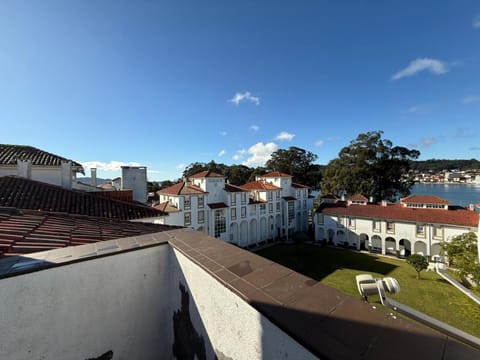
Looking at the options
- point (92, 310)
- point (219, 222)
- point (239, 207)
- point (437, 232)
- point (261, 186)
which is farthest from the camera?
point (261, 186)

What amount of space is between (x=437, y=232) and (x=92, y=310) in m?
27.0

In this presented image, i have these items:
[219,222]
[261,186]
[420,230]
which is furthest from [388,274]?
[261,186]

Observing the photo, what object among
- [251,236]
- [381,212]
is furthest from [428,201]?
[251,236]

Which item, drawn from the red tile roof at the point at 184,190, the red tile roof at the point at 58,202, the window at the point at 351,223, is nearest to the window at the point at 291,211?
the window at the point at 351,223

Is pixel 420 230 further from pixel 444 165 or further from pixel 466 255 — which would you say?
pixel 444 165

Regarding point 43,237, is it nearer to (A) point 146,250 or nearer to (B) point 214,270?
(A) point 146,250

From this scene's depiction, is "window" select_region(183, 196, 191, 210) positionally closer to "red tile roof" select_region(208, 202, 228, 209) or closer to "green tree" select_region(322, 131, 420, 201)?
"red tile roof" select_region(208, 202, 228, 209)

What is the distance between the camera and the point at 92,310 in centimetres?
227

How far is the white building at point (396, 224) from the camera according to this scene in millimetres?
18891

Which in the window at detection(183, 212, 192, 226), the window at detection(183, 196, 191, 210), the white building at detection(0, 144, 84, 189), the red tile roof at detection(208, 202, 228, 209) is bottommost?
the window at detection(183, 212, 192, 226)

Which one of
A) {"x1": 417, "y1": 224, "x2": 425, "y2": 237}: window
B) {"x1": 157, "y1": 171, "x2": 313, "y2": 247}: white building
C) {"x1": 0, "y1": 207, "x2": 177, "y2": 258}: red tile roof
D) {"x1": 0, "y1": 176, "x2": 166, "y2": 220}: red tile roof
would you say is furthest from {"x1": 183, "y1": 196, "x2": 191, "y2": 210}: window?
{"x1": 417, "y1": 224, "x2": 425, "y2": 237}: window

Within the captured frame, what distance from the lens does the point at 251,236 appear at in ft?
86.4

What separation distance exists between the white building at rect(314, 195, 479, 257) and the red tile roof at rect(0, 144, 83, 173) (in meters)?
26.1

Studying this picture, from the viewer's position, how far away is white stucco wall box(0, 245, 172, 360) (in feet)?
6.08
